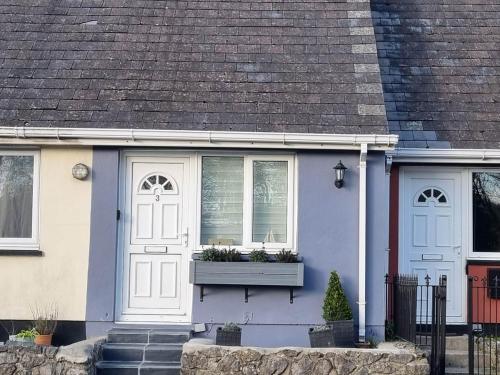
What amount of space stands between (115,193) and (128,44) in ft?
8.46

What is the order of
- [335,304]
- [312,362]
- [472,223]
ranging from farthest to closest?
1. [472,223]
2. [335,304]
3. [312,362]

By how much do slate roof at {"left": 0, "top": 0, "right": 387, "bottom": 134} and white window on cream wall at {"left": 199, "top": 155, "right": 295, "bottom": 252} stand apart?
0.58 m

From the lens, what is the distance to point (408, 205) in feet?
41.7

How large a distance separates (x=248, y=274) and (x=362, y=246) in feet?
5.00

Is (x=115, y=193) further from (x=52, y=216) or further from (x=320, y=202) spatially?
(x=320, y=202)

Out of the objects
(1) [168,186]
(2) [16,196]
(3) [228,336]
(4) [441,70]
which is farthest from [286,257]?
(4) [441,70]

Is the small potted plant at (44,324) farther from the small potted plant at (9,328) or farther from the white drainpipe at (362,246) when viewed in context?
the white drainpipe at (362,246)

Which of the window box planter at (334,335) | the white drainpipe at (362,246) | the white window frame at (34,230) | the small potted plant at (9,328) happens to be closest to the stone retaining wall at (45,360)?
the small potted plant at (9,328)

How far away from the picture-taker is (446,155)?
1227 centimetres

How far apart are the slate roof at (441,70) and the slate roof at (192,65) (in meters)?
1.17

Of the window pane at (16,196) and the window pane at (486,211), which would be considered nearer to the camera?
the window pane at (16,196)

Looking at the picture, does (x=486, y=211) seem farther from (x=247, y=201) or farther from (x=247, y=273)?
(x=247, y=273)

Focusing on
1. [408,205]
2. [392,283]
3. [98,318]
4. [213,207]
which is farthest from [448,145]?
[98,318]

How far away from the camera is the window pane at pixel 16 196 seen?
38.3 ft
